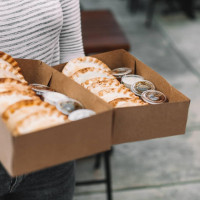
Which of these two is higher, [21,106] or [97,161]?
[21,106]

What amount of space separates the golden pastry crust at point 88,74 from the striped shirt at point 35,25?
0.21m

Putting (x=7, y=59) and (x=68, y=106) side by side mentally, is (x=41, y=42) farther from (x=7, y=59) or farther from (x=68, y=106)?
(x=68, y=106)

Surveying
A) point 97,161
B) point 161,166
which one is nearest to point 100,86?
point 97,161

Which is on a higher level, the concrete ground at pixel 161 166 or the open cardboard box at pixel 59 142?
the open cardboard box at pixel 59 142

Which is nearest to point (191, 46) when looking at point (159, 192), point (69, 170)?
point (159, 192)

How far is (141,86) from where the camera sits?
1.14 m

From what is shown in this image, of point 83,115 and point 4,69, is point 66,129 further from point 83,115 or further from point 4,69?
point 4,69

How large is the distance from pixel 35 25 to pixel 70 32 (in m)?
0.19

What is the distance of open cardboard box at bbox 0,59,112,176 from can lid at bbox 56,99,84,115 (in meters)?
0.03

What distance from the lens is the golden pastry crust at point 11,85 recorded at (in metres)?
0.99

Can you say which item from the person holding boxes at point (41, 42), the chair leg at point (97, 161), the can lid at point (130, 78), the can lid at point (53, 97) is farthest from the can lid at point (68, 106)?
the chair leg at point (97, 161)

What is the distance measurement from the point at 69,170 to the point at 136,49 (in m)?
3.72

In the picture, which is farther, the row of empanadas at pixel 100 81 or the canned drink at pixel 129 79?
the canned drink at pixel 129 79

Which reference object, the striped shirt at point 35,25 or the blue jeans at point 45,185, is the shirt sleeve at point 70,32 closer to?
the striped shirt at point 35,25
